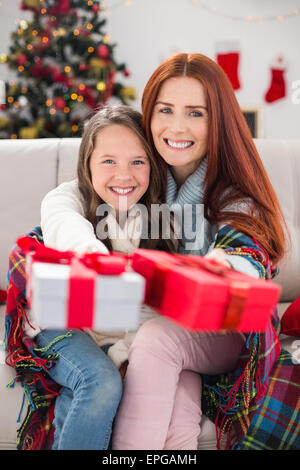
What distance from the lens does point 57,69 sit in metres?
2.96

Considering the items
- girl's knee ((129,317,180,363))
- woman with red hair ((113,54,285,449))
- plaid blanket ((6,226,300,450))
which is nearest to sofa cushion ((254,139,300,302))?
woman with red hair ((113,54,285,449))

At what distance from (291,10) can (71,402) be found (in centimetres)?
329

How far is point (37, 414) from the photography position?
1008 millimetres

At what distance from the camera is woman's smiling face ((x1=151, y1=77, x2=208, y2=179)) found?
114 cm

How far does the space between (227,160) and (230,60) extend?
2.45 m

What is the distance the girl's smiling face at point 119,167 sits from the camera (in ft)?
3.87

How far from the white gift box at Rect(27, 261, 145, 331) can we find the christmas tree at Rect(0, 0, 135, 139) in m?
2.41

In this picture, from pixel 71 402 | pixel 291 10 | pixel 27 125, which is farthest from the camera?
pixel 291 10

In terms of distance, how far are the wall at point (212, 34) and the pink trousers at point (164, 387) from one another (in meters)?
2.71

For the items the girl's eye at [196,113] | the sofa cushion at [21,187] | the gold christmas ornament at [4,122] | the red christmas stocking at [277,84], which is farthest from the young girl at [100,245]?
the red christmas stocking at [277,84]

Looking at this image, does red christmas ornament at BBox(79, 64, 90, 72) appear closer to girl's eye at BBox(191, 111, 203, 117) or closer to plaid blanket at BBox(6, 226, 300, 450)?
girl's eye at BBox(191, 111, 203, 117)

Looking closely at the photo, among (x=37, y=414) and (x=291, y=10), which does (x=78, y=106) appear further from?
(x=37, y=414)

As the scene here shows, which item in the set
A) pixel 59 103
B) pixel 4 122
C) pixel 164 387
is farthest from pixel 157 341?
pixel 4 122

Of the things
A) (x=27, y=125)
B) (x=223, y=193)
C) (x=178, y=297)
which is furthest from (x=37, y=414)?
(x=27, y=125)
